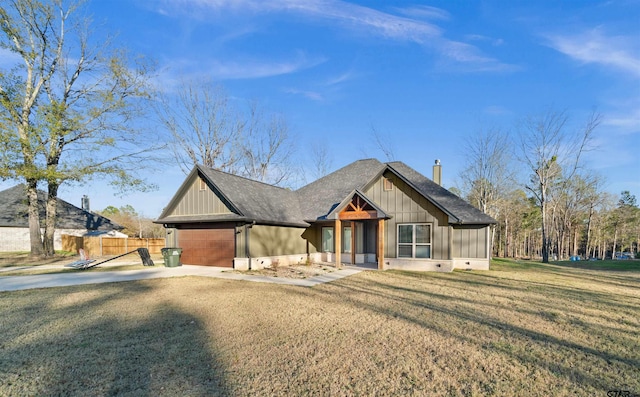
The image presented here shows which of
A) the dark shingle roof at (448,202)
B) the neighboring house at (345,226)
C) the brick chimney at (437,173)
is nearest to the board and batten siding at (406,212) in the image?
the neighboring house at (345,226)

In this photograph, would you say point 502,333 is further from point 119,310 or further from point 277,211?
point 277,211

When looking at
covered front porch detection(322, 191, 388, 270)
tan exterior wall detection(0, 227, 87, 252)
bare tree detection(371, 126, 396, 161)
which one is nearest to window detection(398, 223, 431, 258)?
covered front porch detection(322, 191, 388, 270)

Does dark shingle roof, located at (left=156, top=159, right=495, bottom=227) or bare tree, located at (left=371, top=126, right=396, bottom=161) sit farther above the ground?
bare tree, located at (left=371, top=126, right=396, bottom=161)

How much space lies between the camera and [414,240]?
14.8m

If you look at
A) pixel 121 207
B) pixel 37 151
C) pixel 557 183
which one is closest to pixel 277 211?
pixel 37 151

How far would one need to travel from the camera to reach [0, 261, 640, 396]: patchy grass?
11.9 ft

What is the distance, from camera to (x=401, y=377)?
378 cm

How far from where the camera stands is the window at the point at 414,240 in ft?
47.8

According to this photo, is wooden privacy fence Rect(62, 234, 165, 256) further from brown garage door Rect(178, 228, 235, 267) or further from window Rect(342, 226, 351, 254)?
window Rect(342, 226, 351, 254)

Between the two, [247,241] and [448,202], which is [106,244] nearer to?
[247,241]

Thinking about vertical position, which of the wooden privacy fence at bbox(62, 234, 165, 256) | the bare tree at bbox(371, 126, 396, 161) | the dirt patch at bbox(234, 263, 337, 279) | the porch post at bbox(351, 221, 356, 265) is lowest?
the wooden privacy fence at bbox(62, 234, 165, 256)

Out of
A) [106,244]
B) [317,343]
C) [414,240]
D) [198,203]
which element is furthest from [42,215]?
[317,343]

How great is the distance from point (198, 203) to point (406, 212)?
10305 millimetres

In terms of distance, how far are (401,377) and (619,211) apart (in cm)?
4965
